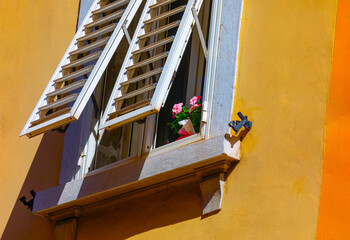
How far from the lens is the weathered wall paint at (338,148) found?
616cm

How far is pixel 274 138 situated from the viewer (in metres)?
6.72

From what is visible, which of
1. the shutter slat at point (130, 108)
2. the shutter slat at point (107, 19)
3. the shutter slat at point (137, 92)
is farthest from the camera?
the shutter slat at point (107, 19)

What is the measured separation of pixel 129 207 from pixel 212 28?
60.6 inches

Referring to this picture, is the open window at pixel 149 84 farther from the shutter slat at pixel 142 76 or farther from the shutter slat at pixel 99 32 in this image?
the shutter slat at pixel 99 32

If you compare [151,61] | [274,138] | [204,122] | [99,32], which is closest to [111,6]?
[99,32]

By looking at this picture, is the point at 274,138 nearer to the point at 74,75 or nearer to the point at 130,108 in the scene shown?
the point at 130,108

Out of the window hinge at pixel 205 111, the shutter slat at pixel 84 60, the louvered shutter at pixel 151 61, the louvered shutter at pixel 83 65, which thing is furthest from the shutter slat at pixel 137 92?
the shutter slat at pixel 84 60

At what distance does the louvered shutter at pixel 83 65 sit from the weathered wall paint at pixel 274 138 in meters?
0.98

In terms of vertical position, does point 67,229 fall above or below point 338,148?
above

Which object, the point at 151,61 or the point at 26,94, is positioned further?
the point at 26,94

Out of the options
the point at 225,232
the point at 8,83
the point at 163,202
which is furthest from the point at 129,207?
the point at 8,83

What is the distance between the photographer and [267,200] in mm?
6562

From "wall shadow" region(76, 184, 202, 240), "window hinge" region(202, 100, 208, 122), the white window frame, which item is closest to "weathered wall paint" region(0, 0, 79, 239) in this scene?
"wall shadow" region(76, 184, 202, 240)

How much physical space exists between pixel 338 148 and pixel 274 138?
0.55 meters
